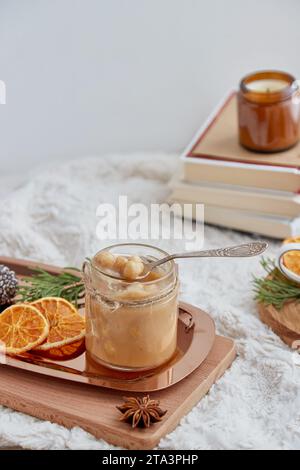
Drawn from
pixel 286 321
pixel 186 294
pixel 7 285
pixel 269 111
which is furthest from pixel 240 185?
pixel 7 285

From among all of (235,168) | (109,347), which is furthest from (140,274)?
(235,168)

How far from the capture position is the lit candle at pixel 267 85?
2.12 m

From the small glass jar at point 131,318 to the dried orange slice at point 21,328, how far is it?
10 centimetres

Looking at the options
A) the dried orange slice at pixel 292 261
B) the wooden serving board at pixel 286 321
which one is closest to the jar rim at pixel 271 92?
the dried orange slice at pixel 292 261

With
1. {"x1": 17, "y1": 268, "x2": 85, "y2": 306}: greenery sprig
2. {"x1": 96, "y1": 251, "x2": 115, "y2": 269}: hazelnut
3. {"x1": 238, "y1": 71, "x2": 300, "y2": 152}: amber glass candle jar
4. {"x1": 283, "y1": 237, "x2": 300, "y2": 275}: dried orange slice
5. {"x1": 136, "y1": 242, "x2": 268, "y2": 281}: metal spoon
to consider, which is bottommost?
{"x1": 17, "y1": 268, "x2": 85, "y2": 306}: greenery sprig

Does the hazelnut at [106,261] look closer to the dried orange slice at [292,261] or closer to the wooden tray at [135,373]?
the wooden tray at [135,373]

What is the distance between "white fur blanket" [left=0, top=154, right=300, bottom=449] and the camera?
4.59 feet

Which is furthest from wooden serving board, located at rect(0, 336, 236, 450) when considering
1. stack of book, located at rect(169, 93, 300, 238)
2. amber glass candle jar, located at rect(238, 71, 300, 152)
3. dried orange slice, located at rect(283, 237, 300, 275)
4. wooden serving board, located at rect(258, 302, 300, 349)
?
amber glass candle jar, located at rect(238, 71, 300, 152)

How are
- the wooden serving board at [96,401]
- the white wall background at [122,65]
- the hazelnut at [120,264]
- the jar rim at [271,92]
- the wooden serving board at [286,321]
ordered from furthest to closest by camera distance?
1. the white wall background at [122,65]
2. the jar rim at [271,92]
3. the wooden serving board at [286,321]
4. the hazelnut at [120,264]
5. the wooden serving board at [96,401]

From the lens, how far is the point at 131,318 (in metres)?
1.44

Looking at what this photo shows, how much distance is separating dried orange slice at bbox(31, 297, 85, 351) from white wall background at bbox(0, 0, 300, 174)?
1044mm

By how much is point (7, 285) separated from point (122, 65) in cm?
108

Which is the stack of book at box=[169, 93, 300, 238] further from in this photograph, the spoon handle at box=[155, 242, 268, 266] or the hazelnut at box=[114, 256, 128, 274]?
the hazelnut at box=[114, 256, 128, 274]

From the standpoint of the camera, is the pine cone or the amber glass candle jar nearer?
the pine cone
